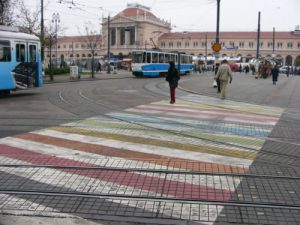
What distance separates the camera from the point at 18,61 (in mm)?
20406

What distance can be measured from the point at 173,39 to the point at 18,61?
407ft

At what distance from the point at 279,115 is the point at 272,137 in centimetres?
480

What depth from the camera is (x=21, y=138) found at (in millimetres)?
9859

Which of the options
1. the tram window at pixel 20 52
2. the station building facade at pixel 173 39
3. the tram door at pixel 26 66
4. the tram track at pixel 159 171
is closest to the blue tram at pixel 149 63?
the tram door at pixel 26 66

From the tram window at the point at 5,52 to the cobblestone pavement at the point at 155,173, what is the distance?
9012 millimetres

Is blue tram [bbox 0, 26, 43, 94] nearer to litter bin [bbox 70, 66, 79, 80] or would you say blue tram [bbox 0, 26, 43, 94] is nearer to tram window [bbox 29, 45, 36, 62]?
tram window [bbox 29, 45, 36, 62]

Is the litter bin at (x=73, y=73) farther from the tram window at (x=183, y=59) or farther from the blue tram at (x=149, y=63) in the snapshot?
the tram window at (x=183, y=59)

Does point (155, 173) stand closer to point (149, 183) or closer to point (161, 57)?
point (149, 183)

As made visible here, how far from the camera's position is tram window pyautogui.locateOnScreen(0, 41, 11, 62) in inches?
761

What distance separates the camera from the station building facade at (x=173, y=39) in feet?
433

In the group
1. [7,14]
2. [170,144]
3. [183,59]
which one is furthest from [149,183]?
[183,59]

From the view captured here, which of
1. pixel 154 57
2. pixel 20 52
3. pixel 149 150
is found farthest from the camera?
pixel 154 57

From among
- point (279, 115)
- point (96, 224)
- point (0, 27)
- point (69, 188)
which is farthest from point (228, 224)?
point (0, 27)

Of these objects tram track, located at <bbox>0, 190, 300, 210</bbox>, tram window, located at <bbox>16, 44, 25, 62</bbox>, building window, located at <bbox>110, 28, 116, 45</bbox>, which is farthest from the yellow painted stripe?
building window, located at <bbox>110, 28, 116, 45</bbox>
